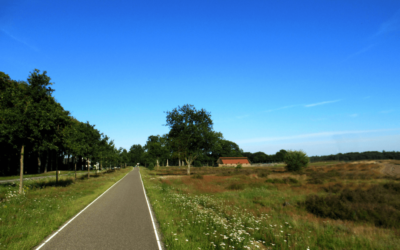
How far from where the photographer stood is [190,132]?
151 feet

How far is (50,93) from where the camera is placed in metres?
27.5

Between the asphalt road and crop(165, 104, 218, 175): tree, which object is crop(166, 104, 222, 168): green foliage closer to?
crop(165, 104, 218, 175): tree

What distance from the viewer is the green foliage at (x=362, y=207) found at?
11.4 metres

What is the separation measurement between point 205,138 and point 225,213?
33.6 meters

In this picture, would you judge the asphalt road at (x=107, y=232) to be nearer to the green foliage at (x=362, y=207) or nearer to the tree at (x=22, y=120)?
the tree at (x=22, y=120)

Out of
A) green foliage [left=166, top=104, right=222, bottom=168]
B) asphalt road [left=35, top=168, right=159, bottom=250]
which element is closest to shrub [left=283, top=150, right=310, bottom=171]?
green foliage [left=166, top=104, right=222, bottom=168]

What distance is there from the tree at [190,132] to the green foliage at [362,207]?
102 feet

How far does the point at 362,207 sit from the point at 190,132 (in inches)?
1396

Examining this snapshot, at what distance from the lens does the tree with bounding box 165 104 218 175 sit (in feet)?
149

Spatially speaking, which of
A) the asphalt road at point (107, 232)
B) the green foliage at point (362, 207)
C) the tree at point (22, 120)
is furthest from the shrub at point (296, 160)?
the tree at point (22, 120)

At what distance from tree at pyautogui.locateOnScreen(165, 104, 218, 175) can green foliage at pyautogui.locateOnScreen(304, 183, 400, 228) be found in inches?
1230

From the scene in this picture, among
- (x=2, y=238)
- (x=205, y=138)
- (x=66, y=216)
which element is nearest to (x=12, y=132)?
(x=66, y=216)

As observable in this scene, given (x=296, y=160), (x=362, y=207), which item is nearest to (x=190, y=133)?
(x=296, y=160)

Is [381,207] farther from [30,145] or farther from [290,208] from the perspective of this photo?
[30,145]
